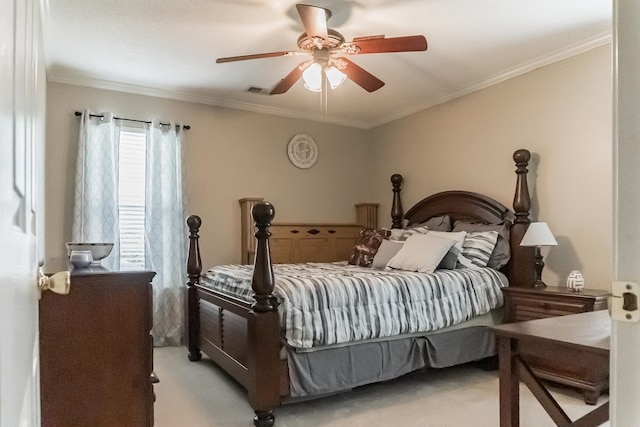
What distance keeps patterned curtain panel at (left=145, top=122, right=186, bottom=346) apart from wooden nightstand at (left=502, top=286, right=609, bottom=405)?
9.93 feet

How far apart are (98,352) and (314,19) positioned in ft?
6.78

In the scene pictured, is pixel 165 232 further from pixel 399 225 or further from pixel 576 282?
pixel 576 282

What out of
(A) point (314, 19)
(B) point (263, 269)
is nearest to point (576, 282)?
(B) point (263, 269)

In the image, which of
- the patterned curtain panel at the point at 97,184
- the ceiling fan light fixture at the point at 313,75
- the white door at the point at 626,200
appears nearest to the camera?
the white door at the point at 626,200

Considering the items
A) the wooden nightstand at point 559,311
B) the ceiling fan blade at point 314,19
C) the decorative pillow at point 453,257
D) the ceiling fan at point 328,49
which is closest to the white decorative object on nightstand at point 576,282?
the wooden nightstand at point 559,311

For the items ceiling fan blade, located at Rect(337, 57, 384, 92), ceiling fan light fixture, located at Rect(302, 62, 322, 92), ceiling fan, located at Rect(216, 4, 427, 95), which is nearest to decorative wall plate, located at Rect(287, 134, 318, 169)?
ceiling fan, located at Rect(216, 4, 427, 95)

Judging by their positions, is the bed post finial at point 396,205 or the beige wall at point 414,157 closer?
the beige wall at point 414,157

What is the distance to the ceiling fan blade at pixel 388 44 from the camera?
8.54 feet

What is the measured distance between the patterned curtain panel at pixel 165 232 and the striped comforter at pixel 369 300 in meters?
0.92

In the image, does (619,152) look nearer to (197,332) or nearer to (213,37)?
(213,37)

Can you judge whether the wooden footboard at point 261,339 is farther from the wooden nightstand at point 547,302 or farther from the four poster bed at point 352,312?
the wooden nightstand at point 547,302

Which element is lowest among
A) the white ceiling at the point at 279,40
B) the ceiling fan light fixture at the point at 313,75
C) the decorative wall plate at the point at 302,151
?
the decorative wall plate at the point at 302,151

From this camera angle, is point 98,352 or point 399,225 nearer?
point 98,352

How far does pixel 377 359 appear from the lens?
2.82m
